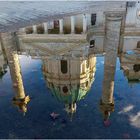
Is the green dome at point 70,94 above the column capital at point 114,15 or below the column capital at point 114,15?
below

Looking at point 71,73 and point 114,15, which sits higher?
point 114,15

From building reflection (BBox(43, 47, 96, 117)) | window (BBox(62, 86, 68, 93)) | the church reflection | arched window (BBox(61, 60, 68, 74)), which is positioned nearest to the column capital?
the church reflection

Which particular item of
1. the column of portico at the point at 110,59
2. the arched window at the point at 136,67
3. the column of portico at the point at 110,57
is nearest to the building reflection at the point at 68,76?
the column of portico at the point at 110,59

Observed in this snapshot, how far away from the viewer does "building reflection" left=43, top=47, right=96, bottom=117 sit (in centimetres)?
3420

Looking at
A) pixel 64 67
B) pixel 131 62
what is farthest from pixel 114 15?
pixel 131 62

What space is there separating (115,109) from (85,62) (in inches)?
356

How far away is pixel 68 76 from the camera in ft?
116

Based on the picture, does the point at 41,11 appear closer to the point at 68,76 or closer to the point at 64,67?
the point at 64,67

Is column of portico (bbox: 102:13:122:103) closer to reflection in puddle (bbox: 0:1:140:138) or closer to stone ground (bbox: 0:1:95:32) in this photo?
reflection in puddle (bbox: 0:1:140:138)

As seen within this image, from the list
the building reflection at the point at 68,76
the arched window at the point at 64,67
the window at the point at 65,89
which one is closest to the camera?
the building reflection at the point at 68,76

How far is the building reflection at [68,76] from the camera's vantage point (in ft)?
112

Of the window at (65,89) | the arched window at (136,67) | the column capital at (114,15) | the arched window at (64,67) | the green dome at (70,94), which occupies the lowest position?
the green dome at (70,94)

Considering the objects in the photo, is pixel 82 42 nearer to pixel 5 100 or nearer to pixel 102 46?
pixel 102 46

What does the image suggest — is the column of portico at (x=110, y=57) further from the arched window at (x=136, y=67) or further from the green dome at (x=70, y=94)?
the arched window at (x=136, y=67)
